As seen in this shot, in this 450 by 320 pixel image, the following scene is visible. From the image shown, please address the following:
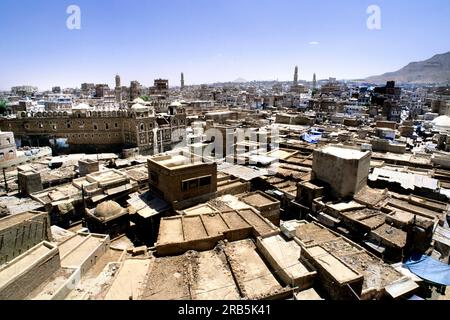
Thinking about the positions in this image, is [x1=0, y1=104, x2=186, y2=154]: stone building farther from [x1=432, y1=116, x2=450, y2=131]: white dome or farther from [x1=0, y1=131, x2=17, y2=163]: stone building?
[x1=432, y1=116, x2=450, y2=131]: white dome

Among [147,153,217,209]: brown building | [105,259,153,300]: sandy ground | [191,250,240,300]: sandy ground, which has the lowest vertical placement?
[105,259,153,300]: sandy ground

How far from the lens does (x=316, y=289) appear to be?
10211mm

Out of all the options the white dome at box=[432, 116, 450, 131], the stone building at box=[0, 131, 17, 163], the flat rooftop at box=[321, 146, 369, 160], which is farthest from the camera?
the white dome at box=[432, 116, 450, 131]

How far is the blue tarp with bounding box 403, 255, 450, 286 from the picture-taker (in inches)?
476

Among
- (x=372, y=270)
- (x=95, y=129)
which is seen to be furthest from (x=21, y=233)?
(x=95, y=129)

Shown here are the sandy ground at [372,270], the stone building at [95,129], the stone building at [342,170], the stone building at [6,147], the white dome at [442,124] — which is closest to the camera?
the sandy ground at [372,270]

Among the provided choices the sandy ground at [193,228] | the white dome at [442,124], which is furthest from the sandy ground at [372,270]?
the white dome at [442,124]

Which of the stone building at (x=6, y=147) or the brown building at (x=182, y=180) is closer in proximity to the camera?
the brown building at (x=182, y=180)

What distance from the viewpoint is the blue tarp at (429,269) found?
1209 centimetres

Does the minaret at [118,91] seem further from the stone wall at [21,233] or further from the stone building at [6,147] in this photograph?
the stone wall at [21,233]

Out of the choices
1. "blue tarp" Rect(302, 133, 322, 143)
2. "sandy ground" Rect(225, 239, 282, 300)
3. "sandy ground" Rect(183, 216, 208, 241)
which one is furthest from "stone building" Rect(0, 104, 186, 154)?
"sandy ground" Rect(225, 239, 282, 300)

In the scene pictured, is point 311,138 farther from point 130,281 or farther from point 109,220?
point 130,281

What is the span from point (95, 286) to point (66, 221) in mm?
10339
